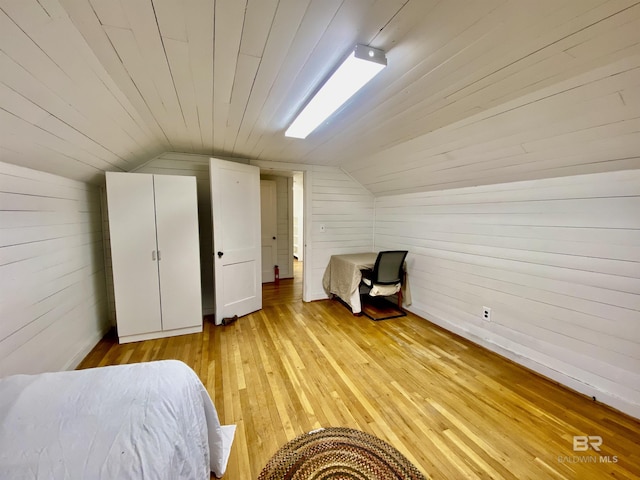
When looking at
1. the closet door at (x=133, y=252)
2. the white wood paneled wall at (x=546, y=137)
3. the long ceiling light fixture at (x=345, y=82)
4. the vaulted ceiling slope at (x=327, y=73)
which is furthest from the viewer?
the closet door at (x=133, y=252)

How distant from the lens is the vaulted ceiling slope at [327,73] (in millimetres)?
923

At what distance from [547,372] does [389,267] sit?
1.66 meters

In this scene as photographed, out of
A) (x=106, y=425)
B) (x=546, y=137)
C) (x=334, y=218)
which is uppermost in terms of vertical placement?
(x=546, y=137)

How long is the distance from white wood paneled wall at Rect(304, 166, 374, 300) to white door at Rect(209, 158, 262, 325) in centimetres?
84

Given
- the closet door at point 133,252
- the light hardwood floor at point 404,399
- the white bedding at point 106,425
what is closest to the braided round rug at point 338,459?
the light hardwood floor at point 404,399

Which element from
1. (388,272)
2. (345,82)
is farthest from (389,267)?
(345,82)

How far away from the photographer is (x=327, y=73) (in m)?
1.35

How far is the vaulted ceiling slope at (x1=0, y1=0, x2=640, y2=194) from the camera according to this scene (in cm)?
92

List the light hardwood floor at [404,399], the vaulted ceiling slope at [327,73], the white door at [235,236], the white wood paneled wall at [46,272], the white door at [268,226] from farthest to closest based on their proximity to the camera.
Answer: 1. the white door at [268,226]
2. the white door at [235,236]
3. the white wood paneled wall at [46,272]
4. the light hardwood floor at [404,399]
5. the vaulted ceiling slope at [327,73]

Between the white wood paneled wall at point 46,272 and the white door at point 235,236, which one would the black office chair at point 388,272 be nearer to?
the white door at point 235,236

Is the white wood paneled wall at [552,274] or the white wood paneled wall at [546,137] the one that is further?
the white wood paneled wall at [552,274]

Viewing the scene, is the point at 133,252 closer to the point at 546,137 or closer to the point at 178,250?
the point at 178,250

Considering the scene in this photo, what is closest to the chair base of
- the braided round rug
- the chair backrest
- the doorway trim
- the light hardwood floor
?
the light hardwood floor

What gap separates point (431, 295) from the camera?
3137mm
